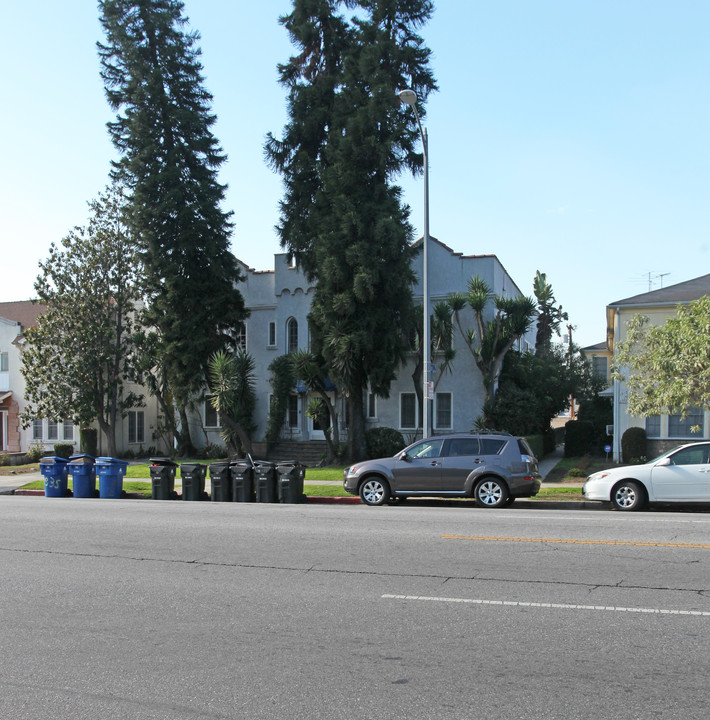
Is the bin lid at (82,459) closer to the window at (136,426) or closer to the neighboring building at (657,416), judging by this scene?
the window at (136,426)

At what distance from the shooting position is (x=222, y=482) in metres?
17.2

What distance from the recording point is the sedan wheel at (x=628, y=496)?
13961 mm

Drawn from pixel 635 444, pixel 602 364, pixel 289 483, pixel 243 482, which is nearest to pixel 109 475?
pixel 243 482

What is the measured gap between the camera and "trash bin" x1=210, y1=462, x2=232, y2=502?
17188 millimetres

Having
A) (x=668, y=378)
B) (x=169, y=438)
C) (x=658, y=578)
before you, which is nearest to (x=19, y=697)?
(x=658, y=578)

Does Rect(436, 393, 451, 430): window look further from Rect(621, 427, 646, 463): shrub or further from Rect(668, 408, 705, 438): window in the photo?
Rect(668, 408, 705, 438): window

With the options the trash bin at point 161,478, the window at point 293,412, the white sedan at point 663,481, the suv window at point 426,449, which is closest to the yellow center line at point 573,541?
the white sedan at point 663,481

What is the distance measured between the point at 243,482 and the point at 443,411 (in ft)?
43.5

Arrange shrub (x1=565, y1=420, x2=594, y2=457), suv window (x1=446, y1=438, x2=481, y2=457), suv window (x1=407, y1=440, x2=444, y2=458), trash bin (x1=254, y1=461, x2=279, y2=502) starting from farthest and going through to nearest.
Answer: shrub (x1=565, y1=420, x2=594, y2=457), trash bin (x1=254, y1=461, x2=279, y2=502), suv window (x1=407, y1=440, x2=444, y2=458), suv window (x1=446, y1=438, x2=481, y2=457)

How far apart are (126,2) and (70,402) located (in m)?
16.2

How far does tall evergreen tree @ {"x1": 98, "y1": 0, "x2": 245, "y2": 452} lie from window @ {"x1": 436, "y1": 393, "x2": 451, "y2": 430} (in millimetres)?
8740

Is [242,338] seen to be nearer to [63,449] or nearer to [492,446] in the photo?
[63,449]

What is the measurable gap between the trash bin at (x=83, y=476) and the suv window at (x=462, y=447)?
9.67 metres

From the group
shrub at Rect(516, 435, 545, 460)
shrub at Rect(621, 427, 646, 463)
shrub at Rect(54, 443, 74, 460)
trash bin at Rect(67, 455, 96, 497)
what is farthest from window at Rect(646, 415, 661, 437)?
shrub at Rect(54, 443, 74, 460)
